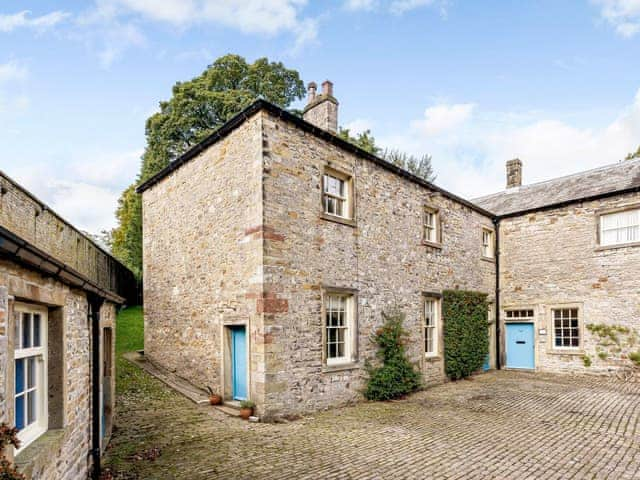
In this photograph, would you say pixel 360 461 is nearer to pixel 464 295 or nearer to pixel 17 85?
pixel 464 295

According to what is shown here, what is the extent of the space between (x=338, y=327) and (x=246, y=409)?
3.05m

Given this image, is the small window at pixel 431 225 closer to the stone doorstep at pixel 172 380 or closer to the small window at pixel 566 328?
the small window at pixel 566 328

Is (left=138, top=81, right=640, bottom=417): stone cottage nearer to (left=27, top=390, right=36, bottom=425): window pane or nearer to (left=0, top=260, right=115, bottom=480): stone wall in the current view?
(left=0, top=260, right=115, bottom=480): stone wall

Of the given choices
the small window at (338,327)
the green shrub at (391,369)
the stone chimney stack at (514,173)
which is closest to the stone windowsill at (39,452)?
the small window at (338,327)

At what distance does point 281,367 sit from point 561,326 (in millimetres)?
12146

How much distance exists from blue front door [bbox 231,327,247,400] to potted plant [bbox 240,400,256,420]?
2.77 ft

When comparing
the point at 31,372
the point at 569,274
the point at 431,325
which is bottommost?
the point at 431,325

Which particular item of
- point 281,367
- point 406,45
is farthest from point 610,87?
point 281,367

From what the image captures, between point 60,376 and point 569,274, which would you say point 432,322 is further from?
point 60,376

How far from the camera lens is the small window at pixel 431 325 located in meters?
13.5

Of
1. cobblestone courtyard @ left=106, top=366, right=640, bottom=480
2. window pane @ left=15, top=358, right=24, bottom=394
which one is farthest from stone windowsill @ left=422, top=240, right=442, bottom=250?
window pane @ left=15, top=358, right=24, bottom=394

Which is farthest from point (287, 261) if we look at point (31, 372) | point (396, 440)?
point (31, 372)

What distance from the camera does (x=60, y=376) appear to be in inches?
171

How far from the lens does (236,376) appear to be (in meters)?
10.2
